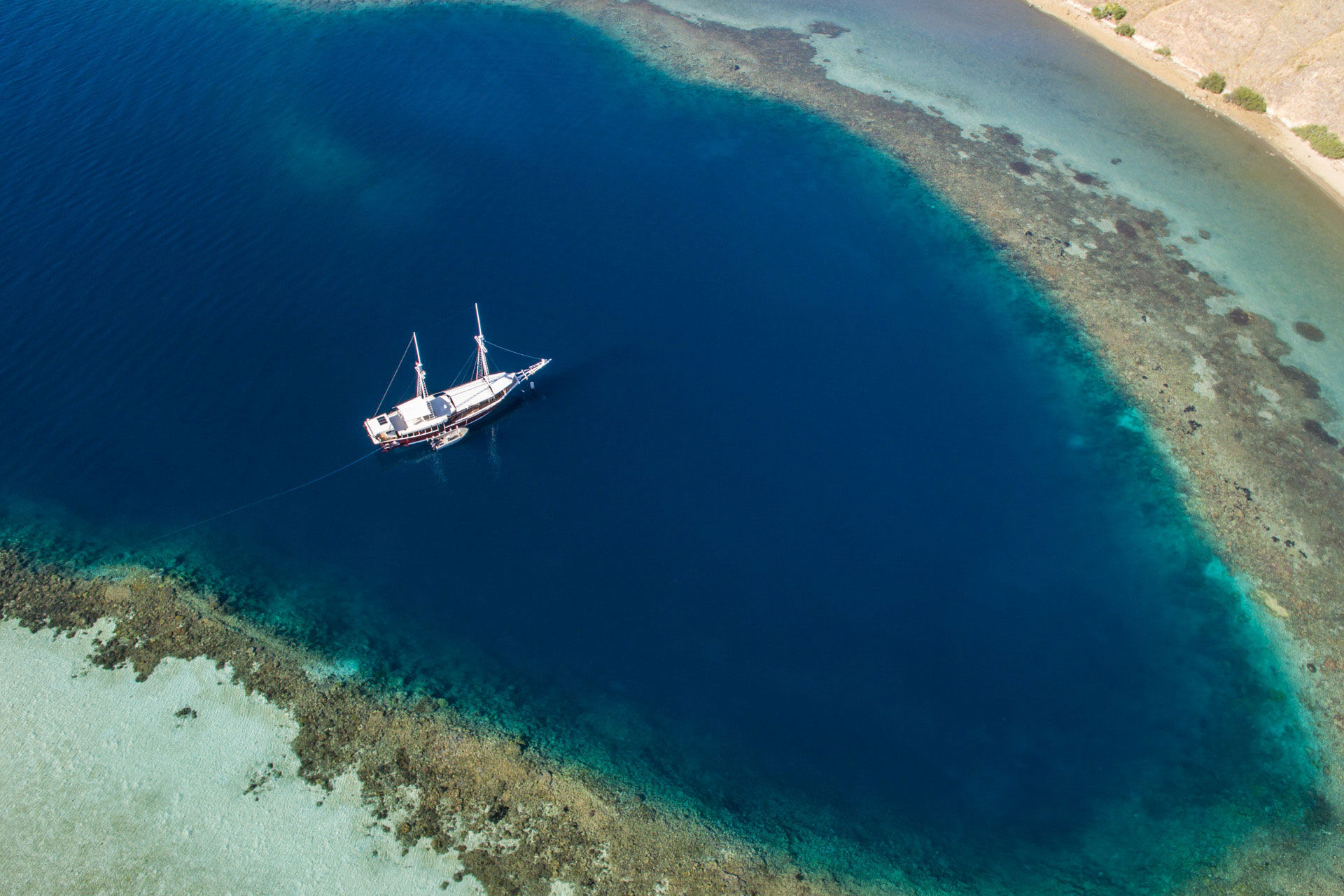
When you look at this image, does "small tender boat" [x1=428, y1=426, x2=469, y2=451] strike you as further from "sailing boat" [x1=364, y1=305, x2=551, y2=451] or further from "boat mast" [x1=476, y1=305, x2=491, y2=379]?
"boat mast" [x1=476, y1=305, x2=491, y2=379]

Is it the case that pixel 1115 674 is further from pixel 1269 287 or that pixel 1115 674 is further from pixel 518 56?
pixel 518 56

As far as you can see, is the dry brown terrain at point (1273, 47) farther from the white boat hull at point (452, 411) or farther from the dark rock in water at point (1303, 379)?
the white boat hull at point (452, 411)

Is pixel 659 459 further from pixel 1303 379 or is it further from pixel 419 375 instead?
pixel 1303 379

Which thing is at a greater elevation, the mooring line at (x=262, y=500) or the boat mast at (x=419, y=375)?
the boat mast at (x=419, y=375)

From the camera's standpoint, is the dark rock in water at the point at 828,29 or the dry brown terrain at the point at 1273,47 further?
the dark rock in water at the point at 828,29

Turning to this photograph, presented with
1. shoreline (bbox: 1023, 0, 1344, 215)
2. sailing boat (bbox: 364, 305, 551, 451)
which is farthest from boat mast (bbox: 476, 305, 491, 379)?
shoreline (bbox: 1023, 0, 1344, 215)

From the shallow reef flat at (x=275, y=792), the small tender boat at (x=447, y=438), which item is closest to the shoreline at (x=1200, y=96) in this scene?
the small tender boat at (x=447, y=438)

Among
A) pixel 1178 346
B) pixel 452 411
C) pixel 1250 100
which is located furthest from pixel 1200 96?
pixel 452 411
